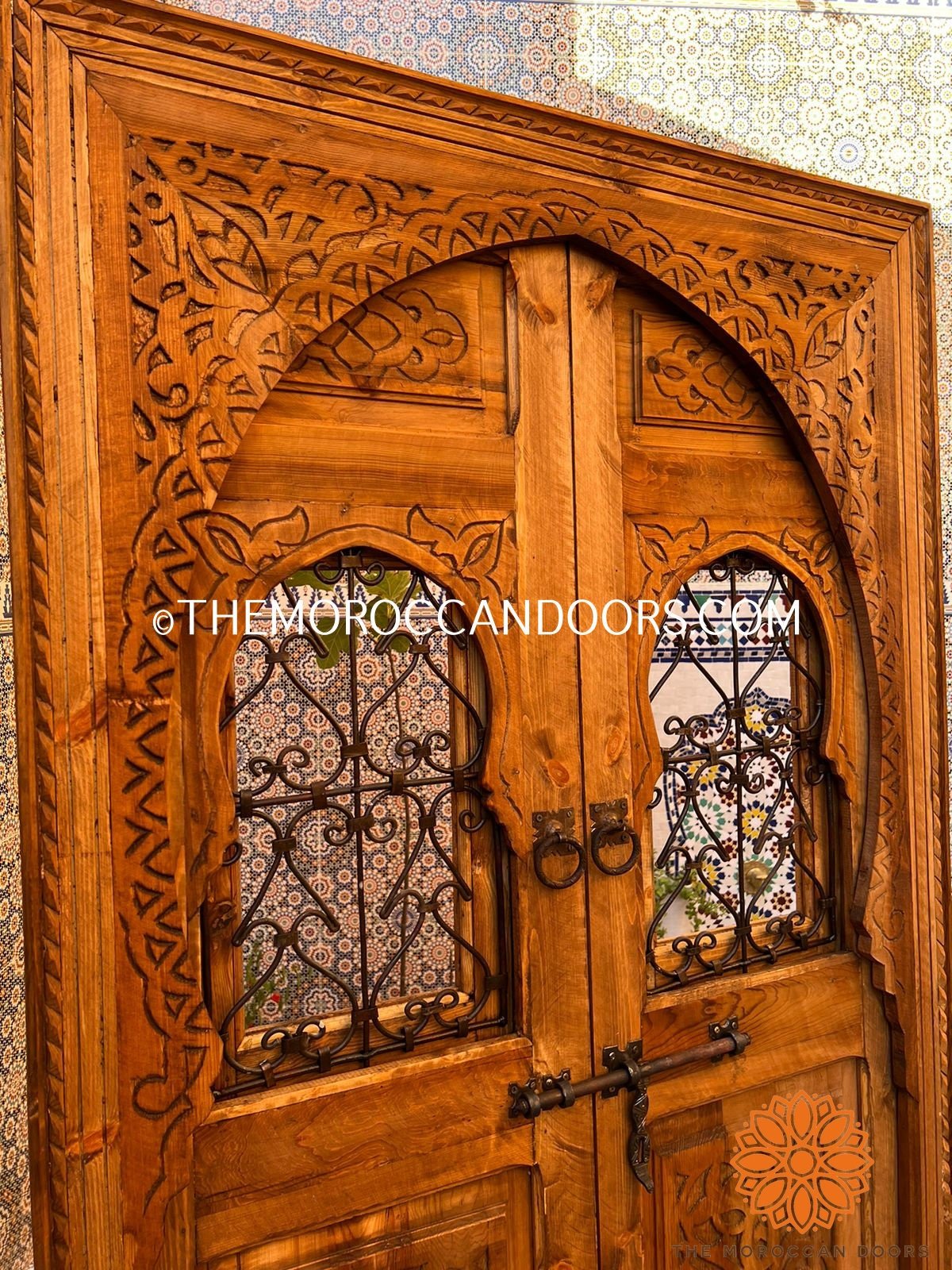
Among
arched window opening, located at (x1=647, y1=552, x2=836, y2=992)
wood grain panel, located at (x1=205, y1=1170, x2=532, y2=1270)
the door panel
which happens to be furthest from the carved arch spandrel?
arched window opening, located at (x1=647, y1=552, x2=836, y2=992)

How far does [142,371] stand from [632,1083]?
109cm

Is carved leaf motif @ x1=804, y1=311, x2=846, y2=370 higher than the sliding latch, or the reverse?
carved leaf motif @ x1=804, y1=311, x2=846, y2=370

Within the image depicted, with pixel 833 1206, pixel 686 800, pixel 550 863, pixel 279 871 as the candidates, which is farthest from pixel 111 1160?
pixel 833 1206

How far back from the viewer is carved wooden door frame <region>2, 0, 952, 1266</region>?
0.87 meters

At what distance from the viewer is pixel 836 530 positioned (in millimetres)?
1420

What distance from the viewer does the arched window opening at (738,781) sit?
132cm

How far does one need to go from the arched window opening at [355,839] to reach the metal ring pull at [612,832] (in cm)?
14

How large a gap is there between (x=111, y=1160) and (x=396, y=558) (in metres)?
0.72

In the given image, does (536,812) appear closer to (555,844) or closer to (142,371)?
(555,844)

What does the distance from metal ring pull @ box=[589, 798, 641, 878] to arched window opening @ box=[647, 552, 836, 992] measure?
0.08 meters

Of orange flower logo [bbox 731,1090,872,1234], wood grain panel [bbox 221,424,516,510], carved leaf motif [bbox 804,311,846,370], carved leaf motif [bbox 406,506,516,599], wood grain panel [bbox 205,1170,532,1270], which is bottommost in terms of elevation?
orange flower logo [bbox 731,1090,872,1234]

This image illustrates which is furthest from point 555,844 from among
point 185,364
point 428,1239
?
point 185,364

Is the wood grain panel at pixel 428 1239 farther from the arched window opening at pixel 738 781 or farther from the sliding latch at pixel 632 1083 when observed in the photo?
the arched window opening at pixel 738 781

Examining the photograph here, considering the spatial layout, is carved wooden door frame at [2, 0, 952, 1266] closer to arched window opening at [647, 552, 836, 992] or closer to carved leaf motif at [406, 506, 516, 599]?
carved leaf motif at [406, 506, 516, 599]
